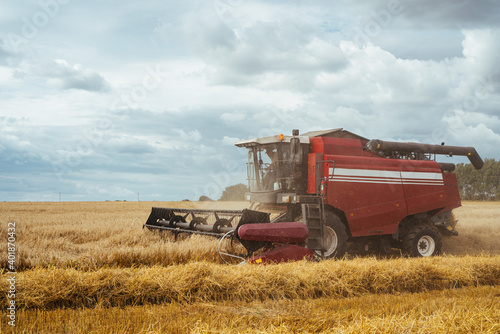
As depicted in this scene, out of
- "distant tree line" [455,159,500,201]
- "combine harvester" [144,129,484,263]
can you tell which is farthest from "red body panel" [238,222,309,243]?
"distant tree line" [455,159,500,201]

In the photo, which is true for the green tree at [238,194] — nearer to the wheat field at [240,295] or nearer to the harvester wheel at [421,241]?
the harvester wheel at [421,241]

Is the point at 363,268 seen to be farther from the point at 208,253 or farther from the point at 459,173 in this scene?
the point at 459,173

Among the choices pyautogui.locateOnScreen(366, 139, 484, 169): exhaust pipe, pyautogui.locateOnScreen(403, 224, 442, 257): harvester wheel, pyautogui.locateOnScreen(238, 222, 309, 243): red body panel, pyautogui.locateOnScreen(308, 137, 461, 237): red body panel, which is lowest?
pyautogui.locateOnScreen(403, 224, 442, 257): harvester wheel

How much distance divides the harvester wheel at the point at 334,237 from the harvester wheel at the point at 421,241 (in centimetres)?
187

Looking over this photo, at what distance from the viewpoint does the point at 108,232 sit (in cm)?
934

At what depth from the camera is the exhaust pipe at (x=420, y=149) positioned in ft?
32.2

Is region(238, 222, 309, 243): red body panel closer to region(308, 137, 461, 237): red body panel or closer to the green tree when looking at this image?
region(308, 137, 461, 237): red body panel

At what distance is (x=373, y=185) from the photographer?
30.4 feet

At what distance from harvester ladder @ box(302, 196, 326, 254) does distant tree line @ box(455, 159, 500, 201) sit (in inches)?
1845

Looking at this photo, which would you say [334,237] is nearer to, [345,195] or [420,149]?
[345,195]

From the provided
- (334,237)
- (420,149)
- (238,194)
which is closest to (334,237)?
(334,237)

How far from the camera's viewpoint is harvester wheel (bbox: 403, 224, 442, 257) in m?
9.41

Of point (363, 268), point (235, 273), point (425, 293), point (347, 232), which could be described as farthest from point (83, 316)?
point (347, 232)

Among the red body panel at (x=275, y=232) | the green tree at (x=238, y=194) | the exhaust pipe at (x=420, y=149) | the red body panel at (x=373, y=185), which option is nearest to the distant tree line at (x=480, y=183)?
the green tree at (x=238, y=194)
